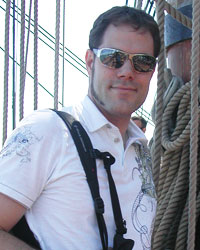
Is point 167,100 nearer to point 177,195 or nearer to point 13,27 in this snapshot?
point 177,195

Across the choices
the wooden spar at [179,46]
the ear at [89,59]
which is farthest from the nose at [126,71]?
the wooden spar at [179,46]

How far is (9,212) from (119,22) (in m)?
0.60

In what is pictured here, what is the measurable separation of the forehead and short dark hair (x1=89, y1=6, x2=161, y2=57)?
0.04 feet

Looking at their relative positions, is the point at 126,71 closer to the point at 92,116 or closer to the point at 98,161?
the point at 92,116

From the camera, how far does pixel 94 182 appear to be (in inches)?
49.6

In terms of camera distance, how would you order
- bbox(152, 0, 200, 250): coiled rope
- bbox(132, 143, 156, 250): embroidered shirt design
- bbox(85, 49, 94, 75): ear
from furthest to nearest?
bbox(152, 0, 200, 250): coiled rope, bbox(85, 49, 94, 75): ear, bbox(132, 143, 156, 250): embroidered shirt design

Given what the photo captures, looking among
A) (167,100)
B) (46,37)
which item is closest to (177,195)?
(167,100)

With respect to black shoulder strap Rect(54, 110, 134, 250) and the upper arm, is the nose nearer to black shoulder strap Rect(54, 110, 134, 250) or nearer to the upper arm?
black shoulder strap Rect(54, 110, 134, 250)

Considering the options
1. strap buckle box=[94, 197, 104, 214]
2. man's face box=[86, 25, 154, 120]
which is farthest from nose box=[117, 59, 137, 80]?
strap buckle box=[94, 197, 104, 214]

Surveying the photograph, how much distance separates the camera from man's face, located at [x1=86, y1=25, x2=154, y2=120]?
1.42m

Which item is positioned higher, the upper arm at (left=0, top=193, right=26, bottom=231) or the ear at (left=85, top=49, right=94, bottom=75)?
the ear at (left=85, top=49, right=94, bottom=75)

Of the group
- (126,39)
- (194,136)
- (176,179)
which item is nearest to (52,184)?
(126,39)

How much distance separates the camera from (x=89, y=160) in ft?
4.18

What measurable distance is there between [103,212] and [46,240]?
14 cm
